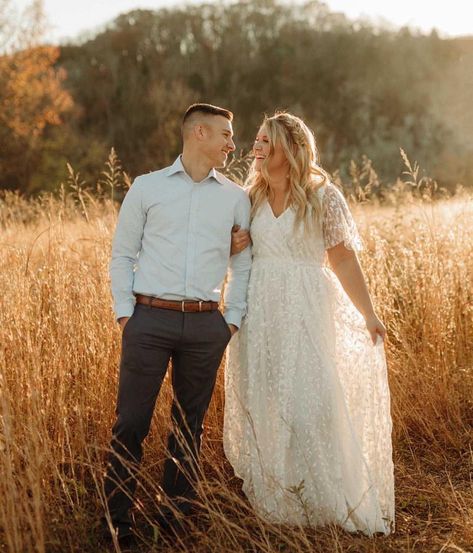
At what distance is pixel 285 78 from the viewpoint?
5250 cm

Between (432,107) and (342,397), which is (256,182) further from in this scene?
(432,107)

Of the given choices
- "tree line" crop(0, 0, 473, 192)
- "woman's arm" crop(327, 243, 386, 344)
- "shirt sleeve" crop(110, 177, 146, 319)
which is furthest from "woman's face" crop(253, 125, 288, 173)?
"tree line" crop(0, 0, 473, 192)

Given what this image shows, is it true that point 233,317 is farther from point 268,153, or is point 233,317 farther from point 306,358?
point 268,153

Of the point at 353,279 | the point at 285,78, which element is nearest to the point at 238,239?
the point at 353,279

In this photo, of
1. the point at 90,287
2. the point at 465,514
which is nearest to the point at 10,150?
the point at 90,287

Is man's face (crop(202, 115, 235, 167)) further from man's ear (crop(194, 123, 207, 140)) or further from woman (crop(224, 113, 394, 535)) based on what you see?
woman (crop(224, 113, 394, 535))

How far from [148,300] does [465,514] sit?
1.75 meters

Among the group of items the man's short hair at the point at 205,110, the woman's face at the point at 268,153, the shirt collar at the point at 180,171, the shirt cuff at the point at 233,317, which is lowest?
the shirt cuff at the point at 233,317

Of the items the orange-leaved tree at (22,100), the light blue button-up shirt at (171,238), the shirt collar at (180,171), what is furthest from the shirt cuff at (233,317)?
the orange-leaved tree at (22,100)

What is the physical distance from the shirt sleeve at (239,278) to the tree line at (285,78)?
34.7 metres

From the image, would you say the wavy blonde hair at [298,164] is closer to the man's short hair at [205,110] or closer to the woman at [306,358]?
the woman at [306,358]

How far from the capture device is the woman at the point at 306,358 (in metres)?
3.29

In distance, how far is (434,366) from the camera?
14.9ft

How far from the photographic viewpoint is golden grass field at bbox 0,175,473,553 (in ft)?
9.66
